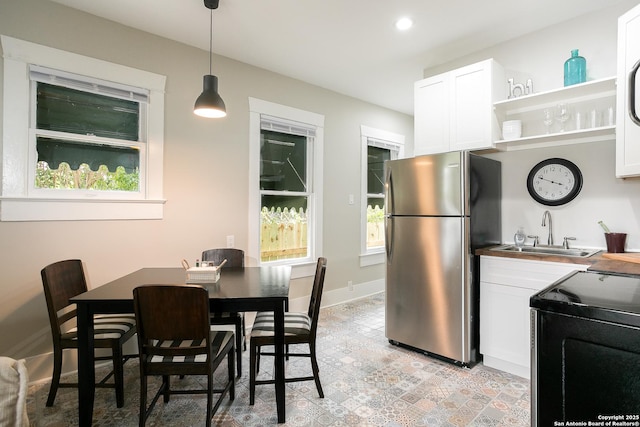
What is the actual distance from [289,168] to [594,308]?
128 inches

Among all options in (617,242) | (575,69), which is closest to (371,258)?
(617,242)

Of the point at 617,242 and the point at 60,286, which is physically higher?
the point at 617,242

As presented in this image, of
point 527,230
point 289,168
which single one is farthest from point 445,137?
point 289,168

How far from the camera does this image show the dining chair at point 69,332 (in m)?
1.97

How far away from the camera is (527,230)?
112 inches

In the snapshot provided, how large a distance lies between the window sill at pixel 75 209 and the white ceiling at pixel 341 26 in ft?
4.74

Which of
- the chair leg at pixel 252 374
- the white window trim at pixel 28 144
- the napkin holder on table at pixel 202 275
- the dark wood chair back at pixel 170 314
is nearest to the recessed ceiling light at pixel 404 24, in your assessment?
the white window trim at pixel 28 144

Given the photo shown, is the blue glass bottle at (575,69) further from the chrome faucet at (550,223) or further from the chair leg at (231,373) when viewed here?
the chair leg at (231,373)

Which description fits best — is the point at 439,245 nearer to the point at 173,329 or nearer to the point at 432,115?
the point at 432,115

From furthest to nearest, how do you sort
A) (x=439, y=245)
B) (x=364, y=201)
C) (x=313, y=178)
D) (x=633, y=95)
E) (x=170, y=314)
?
(x=364, y=201) → (x=313, y=178) → (x=439, y=245) → (x=633, y=95) → (x=170, y=314)

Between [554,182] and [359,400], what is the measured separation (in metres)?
2.27

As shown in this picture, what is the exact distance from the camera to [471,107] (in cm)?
286

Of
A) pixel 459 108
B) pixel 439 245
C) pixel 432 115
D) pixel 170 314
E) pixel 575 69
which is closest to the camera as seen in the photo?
pixel 170 314

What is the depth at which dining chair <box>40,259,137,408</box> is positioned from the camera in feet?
6.46
